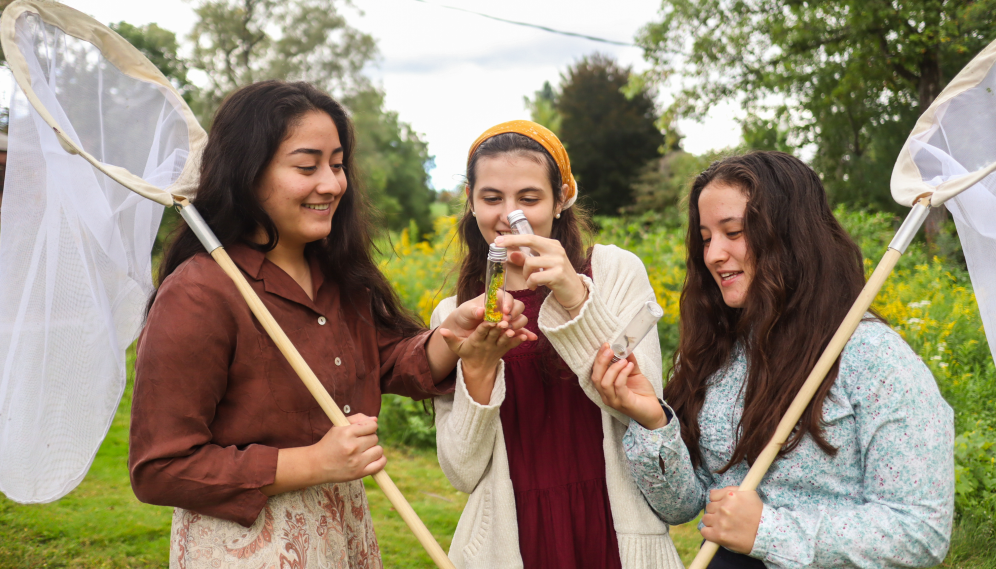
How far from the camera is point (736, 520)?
5.66 feet

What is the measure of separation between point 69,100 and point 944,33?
9349mm

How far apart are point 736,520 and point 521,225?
0.88 metres

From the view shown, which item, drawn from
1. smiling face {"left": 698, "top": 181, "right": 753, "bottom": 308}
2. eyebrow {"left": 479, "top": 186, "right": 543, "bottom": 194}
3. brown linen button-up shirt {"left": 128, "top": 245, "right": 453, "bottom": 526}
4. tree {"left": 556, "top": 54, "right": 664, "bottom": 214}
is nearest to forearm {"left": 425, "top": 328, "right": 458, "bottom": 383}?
brown linen button-up shirt {"left": 128, "top": 245, "right": 453, "bottom": 526}

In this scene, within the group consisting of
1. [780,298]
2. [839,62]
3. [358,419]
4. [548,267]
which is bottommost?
[358,419]

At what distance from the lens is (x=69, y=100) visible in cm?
188

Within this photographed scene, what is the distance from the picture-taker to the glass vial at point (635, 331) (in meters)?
1.80

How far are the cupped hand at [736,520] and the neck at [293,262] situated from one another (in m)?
1.21

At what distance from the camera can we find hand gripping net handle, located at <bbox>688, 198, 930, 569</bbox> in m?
1.69

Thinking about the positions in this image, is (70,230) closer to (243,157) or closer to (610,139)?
(243,157)

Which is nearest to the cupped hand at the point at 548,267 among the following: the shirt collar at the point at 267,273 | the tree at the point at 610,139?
the shirt collar at the point at 267,273

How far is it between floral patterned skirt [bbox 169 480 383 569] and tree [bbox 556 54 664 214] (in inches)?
719

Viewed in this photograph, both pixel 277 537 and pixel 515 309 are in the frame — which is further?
pixel 515 309

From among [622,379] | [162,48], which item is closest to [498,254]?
[622,379]

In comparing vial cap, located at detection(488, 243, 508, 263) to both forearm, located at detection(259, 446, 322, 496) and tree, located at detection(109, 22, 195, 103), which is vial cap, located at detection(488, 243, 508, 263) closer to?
forearm, located at detection(259, 446, 322, 496)
